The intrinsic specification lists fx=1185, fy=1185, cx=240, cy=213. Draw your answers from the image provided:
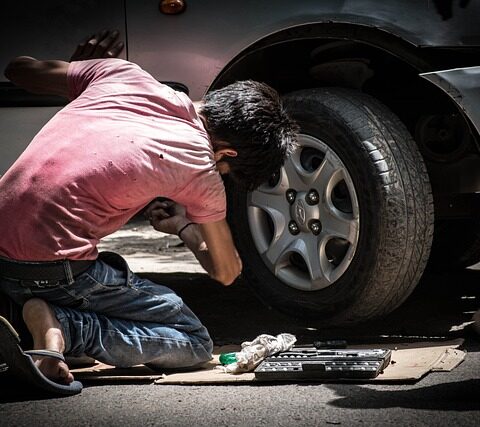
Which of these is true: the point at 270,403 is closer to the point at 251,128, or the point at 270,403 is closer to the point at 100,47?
the point at 251,128

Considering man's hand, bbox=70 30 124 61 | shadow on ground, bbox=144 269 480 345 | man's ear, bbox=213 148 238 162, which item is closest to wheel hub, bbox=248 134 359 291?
shadow on ground, bbox=144 269 480 345

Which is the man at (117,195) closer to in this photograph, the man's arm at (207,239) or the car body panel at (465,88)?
the man's arm at (207,239)

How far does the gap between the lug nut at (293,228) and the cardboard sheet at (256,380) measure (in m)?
0.69

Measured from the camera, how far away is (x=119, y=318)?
4102 millimetres

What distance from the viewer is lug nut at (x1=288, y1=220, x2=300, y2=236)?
15.7 ft

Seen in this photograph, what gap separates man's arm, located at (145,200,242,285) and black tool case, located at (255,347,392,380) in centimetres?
35

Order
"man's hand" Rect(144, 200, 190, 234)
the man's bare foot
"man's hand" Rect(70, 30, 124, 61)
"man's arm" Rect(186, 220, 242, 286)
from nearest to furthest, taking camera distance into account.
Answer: the man's bare foot
"man's arm" Rect(186, 220, 242, 286)
"man's hand" Rect(144, 200, 190, 234)
"man's hand" Rect(70, 30, 124, 61)

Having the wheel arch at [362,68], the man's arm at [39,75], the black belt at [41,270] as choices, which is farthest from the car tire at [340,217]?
the black belt at [41,270]

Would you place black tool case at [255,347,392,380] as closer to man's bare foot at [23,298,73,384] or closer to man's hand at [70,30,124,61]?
man's bare foot at [23,298,73,384]

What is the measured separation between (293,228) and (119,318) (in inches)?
38.8

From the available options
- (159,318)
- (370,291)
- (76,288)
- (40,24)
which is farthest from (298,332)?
(40,24)

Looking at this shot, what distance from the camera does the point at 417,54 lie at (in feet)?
15.0

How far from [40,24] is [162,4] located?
1.79 feet

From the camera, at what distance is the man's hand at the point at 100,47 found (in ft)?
16.1
